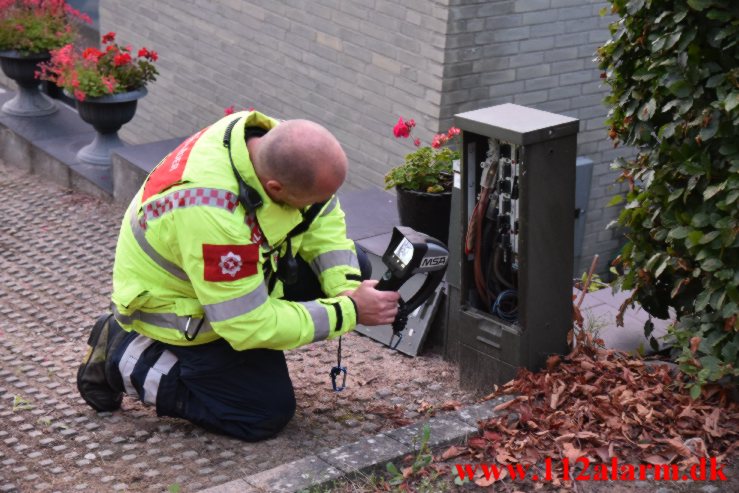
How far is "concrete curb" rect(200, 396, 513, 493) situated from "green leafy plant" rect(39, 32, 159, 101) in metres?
4.61

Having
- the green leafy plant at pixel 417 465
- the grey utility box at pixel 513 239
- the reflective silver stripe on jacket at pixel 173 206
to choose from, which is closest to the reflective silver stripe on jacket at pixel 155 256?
the reflective silver stripe on jacket at pixel 173 206

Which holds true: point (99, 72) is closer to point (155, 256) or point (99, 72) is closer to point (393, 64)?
point (393, 64)

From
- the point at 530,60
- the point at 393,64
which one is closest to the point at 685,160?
the point at 530,60

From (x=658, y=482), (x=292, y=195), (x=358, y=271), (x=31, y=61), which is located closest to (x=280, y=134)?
(x=292, y=195)

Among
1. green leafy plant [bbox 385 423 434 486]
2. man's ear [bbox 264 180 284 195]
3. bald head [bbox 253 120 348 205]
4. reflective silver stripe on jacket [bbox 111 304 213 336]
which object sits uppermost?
bald head [bbox 253 120 348 205]

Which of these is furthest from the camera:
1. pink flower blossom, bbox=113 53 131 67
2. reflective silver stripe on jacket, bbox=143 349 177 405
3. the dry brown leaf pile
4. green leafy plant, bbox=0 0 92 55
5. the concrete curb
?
green leafy plant, bbox=0 0 92 55

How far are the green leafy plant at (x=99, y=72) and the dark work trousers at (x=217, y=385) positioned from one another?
3828 millimetres

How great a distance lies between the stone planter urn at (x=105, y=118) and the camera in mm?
8281

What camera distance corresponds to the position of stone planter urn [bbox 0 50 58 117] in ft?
30.0

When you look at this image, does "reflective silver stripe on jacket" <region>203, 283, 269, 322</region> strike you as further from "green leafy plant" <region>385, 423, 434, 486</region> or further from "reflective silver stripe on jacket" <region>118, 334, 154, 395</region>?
"green leafy plant" <region>385, 423, 434, 486</region>

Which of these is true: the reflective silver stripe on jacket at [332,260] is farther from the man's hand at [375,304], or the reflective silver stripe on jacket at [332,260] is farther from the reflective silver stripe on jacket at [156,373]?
the reflective silver stripe on jacket at [156,373]

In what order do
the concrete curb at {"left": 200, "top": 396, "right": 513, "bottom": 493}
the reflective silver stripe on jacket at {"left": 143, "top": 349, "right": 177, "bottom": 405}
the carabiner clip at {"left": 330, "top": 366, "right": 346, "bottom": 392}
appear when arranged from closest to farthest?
the concrete curb at {"left": 200, "top": 396, "right": 513, "bottom": 493} → the reflective silver stripe on jacket at {"left": 143, "top": 349, "right": 177, "bottom": 405} → the carabiner clip at {"left": 330, "top": 366, "right": 346, "bottom": 392}

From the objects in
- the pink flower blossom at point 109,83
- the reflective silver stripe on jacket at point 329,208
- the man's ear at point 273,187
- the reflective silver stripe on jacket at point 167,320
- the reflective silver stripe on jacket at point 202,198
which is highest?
the man's ear at point 273,187

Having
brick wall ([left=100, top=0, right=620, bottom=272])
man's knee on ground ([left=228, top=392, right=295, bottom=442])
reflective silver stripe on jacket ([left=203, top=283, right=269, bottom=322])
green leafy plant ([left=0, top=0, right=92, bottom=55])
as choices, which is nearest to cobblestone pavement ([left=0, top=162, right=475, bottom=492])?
man's knee on ground ([left=228, top=392, right=295, bottom=442])
